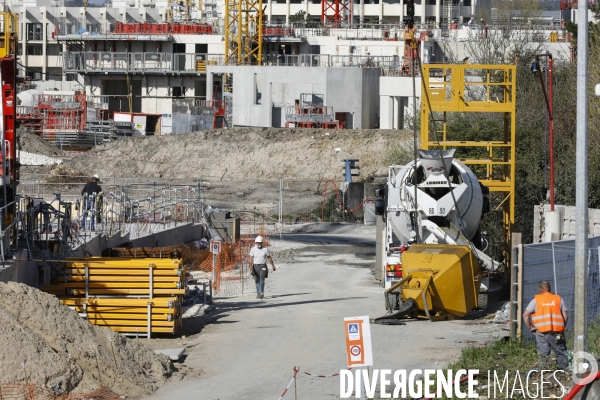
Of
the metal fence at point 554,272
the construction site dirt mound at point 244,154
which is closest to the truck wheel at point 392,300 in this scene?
the metal fence at point 554,272

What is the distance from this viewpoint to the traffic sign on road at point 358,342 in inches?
484

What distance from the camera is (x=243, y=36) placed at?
80625 mm

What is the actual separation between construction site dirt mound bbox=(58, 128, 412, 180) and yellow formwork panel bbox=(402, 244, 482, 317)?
37.3m

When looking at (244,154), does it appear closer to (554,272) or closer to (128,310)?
(128,310)

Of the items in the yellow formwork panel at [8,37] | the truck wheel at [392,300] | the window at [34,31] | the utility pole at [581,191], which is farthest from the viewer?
the window at [34,31]

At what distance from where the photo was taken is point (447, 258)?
20359mm

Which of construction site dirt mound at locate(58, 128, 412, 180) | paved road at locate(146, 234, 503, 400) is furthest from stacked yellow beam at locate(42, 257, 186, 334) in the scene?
construction site dirt mound at locate(58, 128, 412, 180)

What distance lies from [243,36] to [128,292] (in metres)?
62.4

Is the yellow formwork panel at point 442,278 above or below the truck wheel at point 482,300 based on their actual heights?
above

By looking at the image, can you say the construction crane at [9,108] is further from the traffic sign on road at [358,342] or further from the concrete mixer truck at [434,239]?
the traffic sign on road at [358,342]

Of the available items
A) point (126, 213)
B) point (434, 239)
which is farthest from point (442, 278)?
point (126, 213)

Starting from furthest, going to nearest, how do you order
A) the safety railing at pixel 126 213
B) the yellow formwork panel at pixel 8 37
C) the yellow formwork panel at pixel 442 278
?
the safety railing at pixel 126 213 → the yellow formwork panel at pixel 8 37 → the yellow formwork panel at pixel 442 278

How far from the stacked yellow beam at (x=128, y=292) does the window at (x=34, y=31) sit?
87.4m

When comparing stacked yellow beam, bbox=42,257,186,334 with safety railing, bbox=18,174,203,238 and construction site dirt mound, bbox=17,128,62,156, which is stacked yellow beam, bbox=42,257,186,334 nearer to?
safety railing, bbox=18,174,203,238
